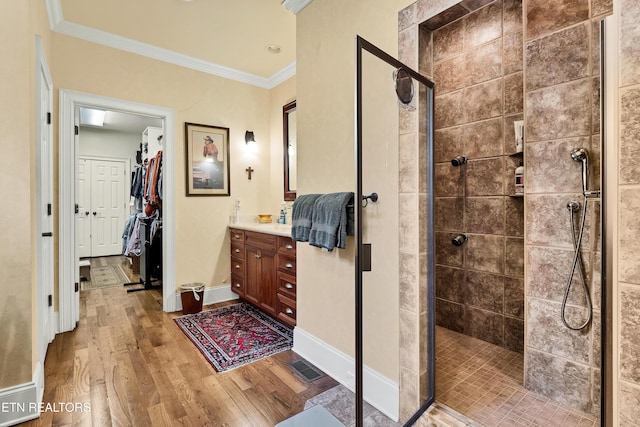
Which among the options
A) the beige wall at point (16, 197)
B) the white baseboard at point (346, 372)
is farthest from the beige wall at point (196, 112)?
the white baseboard at point (346, 372)

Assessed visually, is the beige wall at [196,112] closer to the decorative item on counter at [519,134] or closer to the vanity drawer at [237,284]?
the vanity drawer at [237,284]

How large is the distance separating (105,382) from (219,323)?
1.07 m

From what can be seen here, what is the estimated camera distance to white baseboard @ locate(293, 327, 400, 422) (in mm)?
1594

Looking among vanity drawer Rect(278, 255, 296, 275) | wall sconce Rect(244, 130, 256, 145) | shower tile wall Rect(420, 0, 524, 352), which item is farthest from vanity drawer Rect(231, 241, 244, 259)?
shower tile wall Rect(420, 0, 524, 352)

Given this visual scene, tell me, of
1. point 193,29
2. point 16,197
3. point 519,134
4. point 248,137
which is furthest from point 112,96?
point 519,134

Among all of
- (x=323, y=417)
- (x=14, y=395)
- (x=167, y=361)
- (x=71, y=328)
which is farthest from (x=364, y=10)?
(x=71, y=328)

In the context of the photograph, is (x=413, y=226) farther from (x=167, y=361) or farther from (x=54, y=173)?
(x=54, y=173)

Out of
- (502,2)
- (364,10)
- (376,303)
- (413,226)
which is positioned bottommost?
(376,303)

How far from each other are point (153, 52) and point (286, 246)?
2.44 meters

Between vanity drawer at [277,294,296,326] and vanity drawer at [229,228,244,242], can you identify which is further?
vanity drawer at [229,228,244,242]

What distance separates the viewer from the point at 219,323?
3.02m

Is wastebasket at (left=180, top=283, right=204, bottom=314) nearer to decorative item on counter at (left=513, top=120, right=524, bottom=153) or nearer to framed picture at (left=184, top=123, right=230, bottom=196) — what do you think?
framed picture at (left=184, top=123, right=230, bottom=196)

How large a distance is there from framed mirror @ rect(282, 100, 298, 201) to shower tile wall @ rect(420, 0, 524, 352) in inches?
64.1

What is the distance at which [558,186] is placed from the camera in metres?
1.54
